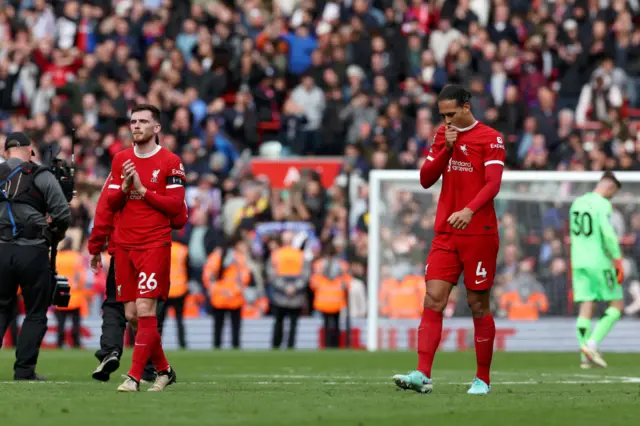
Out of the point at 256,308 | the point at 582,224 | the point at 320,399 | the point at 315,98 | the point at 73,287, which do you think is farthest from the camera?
the point at 315,98

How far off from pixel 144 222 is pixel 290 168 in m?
14.0

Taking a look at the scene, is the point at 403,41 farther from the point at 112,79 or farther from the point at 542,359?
the point at 542,359

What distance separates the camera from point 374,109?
25.6 metres

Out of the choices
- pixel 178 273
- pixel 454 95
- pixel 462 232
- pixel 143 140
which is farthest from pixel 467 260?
pixel 178 273

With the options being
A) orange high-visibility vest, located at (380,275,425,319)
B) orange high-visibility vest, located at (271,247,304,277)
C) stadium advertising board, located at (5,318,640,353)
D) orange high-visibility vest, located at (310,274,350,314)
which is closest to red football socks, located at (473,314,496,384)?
stadium advertising board, located at (5,318,640,353)

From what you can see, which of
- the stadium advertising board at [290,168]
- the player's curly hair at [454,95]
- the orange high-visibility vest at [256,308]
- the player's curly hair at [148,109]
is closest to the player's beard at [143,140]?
the player's curly hair at [148,109]

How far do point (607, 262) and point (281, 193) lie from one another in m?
7.90

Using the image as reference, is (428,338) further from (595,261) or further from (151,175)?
(595,261)

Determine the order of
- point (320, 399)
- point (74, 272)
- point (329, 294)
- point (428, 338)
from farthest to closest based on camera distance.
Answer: point (329, 294), point (74, 272), point (428, 338), point (320, 399)

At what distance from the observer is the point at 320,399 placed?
9.94 m

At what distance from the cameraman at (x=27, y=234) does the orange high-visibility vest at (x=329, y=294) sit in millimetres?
9611

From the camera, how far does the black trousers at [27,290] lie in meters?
12.4

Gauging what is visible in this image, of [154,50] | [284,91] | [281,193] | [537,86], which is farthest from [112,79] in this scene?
[537,86]

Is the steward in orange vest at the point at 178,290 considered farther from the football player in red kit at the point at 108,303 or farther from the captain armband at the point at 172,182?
the captain armband at the point at 172,182
